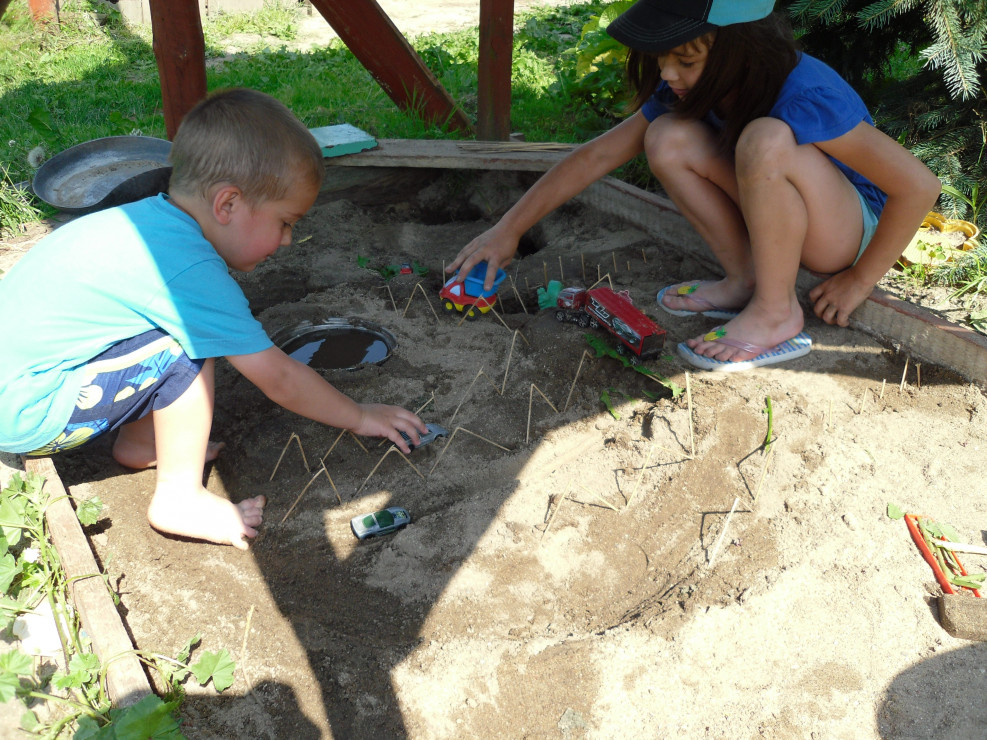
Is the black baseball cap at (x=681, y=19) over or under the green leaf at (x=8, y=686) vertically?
over

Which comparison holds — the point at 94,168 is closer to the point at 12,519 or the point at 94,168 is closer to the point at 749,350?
the point at 12,519

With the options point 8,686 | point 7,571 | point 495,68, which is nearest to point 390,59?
point 495,68

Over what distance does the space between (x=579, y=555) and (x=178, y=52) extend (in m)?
3.21

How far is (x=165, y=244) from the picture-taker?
216 centimetres

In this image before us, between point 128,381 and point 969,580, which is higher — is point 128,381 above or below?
above

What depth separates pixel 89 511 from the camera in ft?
7.53

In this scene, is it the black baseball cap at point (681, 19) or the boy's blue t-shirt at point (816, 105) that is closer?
the black baseball cap at point (681, 19)

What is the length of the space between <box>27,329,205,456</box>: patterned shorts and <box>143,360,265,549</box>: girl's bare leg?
0.04 meters

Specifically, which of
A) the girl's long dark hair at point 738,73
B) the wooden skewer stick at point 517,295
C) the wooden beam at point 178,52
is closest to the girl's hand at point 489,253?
the wooden skewer stick at point 517,295

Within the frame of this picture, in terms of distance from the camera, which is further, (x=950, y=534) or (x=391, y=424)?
(x=391, y=424)

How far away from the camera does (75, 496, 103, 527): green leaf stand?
228 centimetres

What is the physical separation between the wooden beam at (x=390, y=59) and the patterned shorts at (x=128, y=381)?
8.55 ft

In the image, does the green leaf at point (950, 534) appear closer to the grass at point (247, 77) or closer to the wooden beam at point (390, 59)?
the grass at point (247, 77)

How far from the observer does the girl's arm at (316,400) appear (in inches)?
89.4
